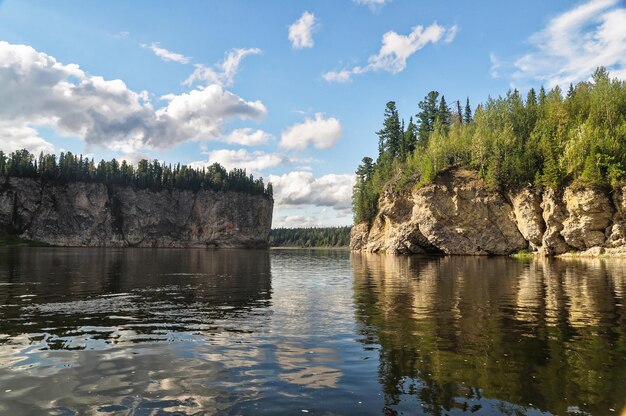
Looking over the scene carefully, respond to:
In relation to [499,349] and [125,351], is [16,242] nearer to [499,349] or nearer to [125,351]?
[125,351]

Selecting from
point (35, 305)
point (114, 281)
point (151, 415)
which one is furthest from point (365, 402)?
point (114, 281)

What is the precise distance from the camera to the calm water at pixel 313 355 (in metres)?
10.5

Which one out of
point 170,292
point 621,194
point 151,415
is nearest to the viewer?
point 151,415

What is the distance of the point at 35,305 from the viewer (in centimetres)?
2467

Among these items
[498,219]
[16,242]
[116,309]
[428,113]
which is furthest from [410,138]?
[16,242]

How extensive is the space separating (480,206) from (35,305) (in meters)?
92.6

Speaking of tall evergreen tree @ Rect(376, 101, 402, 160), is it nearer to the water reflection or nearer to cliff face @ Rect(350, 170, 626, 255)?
cliff face @ Rect(350, 170, 626, 255)

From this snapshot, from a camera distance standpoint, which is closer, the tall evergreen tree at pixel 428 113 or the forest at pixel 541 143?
the forest at pixel 541 143

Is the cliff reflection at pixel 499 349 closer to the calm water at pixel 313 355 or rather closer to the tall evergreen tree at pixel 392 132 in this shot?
the calm water at pixel 313 355

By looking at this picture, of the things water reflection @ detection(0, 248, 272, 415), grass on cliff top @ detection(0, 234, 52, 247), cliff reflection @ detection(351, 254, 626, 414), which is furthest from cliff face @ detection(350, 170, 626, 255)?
grass on cliff top @ detection(0, 234, 52, 247)

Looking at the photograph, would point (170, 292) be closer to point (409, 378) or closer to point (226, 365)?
point (226, 365)

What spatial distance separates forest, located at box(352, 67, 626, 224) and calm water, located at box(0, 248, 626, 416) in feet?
206

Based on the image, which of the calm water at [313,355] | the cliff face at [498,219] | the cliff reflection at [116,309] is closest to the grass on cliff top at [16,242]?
the cliff face at [498,219]

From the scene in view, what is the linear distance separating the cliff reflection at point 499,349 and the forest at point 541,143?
61296 millimetres
